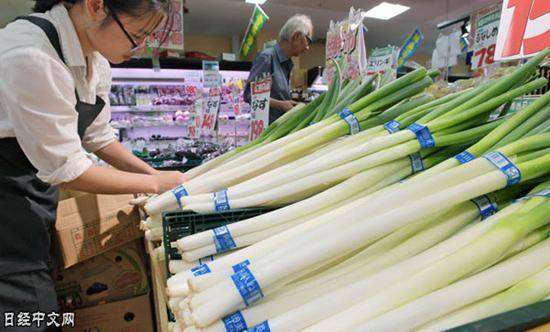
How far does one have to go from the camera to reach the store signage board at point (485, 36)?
65.5 inches

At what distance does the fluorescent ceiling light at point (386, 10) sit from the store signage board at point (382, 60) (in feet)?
16.6

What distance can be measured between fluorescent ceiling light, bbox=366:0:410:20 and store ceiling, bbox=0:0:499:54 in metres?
0.15

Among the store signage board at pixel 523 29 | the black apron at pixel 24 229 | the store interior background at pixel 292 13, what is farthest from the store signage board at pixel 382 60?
the store interior background at pixel 292 13

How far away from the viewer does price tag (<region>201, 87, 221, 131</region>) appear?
2641mm

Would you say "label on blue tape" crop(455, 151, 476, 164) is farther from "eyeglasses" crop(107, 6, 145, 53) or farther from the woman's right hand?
"eyeglasses" crop(107, 6, 145, 53)

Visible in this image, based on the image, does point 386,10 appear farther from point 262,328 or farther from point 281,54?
point 262,328

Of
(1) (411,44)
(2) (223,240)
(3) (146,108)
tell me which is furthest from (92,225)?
(3) (146,108)

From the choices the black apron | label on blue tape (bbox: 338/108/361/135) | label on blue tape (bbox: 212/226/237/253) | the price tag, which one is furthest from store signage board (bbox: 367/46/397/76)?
the black apron

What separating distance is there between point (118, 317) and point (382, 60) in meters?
2.01

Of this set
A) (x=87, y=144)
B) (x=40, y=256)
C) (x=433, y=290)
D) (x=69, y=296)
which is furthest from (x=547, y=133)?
(x=69, y=296)

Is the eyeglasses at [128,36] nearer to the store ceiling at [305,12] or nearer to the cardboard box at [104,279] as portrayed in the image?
the cardboard box at [104,279]

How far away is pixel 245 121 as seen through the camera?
5133mm

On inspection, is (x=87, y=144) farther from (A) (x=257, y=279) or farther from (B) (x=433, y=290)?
(B) (x=433, y=290)

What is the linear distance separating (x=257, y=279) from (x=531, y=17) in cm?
136
